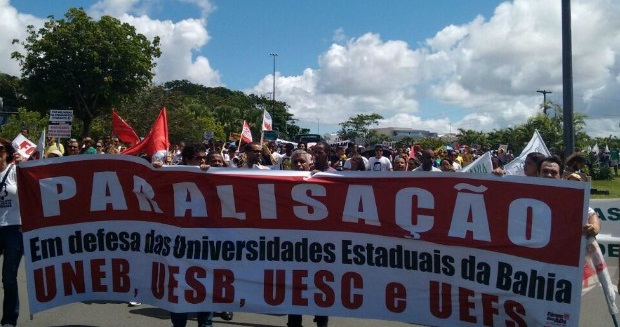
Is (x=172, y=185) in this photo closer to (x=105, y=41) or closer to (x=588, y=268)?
(x=588, y=268)

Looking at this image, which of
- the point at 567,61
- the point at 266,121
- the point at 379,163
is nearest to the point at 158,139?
the point at 379,163

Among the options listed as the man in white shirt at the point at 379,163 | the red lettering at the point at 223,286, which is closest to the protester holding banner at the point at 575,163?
the red lettering at the point at 223,286

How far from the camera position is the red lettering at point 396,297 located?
4.90m

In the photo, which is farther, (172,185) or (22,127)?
(22,127)

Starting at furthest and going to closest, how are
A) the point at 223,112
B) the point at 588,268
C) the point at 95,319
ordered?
the point at 223,112 → the point at 95,319 → the point at 588,268

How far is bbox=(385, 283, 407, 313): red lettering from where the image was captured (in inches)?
193

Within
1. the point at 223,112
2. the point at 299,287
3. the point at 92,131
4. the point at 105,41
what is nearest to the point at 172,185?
the point at 299,287

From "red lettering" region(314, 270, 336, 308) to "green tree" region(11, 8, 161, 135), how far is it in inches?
1261

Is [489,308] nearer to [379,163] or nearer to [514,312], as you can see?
[514,312]

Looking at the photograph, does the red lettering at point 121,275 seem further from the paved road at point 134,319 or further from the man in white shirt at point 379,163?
the man in white shirt at point 379,163

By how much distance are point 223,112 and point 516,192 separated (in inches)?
2520

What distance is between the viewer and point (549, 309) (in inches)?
179

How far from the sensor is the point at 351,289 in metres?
4.98

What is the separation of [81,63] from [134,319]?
31044 millimetres
